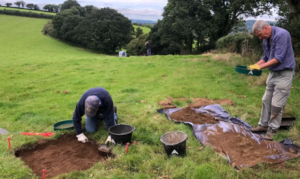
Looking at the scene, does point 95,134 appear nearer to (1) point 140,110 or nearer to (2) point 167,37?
(1) point 140,110

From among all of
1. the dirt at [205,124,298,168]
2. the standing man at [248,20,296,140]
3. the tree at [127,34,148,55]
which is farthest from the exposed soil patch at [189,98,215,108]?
the tree at [127,34,148,55]

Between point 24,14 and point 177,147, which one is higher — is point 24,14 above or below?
above

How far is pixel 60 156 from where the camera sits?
3.95 metres

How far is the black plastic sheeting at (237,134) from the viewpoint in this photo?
137 inches

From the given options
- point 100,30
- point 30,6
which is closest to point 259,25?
point 100,30

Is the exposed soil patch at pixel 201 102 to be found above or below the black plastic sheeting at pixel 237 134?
above

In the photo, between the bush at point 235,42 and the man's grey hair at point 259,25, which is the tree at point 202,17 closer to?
the bush at point 235,42

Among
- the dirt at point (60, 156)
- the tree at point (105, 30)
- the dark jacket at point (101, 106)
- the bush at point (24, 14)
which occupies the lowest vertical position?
the dirt at point (60, 156)

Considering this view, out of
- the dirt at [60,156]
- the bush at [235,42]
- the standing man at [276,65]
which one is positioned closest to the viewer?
the dirt at [60,156]

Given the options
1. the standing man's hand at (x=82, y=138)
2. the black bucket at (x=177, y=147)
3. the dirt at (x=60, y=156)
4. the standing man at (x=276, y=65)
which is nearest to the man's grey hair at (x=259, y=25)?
the standing man at (x=276, y=65)

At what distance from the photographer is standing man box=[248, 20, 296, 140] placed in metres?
3.74

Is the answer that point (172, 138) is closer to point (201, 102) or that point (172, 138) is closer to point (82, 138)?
point (82, 138)

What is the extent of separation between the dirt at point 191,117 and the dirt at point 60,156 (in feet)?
6.86

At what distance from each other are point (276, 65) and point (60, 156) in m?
4.25
